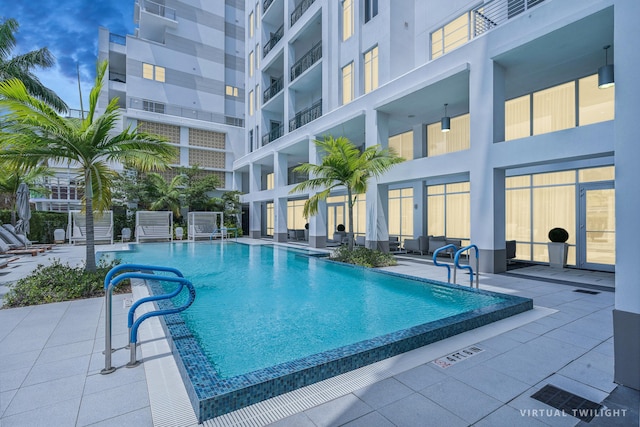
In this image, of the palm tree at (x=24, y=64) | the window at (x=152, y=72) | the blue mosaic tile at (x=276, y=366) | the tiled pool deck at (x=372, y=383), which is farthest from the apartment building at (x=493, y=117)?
the window at (x=152, y=72)

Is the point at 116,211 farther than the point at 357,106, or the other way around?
the point at 116,211

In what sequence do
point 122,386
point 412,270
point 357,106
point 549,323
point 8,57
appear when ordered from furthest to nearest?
point 8,57
point 357,106
point 412,270
point 549,323
point 122,386

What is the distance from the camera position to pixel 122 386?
295 cm

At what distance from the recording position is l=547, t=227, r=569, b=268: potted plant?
9.74 metres

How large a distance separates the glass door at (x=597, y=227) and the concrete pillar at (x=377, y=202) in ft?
20.2

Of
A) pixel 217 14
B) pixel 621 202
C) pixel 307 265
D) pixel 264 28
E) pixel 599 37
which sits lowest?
pixel 307 265

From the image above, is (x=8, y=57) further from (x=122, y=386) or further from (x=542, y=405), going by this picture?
(x=542, y=405)

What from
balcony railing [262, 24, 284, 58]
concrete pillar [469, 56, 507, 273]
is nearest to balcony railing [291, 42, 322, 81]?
balcony railing [262, 24, 284, 58]

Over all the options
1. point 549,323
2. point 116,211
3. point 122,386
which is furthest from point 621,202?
point 116,211

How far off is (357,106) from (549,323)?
423 inches

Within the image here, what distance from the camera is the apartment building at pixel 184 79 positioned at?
26.0 metres

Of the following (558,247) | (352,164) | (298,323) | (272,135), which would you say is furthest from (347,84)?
(298,323)

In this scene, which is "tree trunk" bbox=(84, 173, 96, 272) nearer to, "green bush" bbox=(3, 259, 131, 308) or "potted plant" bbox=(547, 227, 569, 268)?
"green bush" bbox=(3, 259, 131, 308)

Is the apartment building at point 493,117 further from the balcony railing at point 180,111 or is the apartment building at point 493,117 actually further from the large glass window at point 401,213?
the balcony railing at point 180,111
